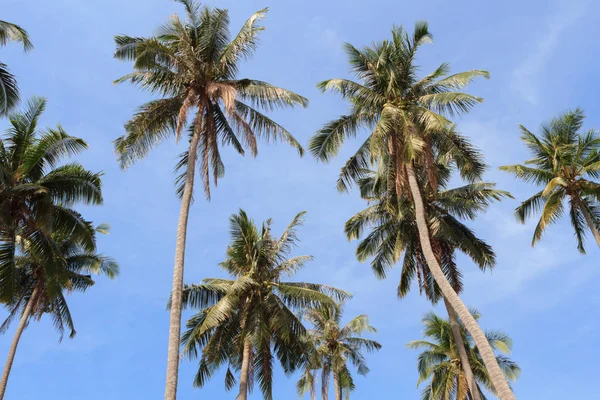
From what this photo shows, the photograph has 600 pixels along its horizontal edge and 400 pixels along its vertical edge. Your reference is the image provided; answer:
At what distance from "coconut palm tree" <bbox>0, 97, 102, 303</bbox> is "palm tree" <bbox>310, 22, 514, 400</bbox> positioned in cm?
945

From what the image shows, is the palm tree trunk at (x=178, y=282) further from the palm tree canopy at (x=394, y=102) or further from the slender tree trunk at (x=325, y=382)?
the slender tree trunk at (x=325, y=382)

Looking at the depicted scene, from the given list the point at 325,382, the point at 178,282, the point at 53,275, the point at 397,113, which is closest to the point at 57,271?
the point at 53,275

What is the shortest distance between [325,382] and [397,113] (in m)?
18.1

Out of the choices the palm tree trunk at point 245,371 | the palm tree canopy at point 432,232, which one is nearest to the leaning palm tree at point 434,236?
the palm tree canopy at point 432,232

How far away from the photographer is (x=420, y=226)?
61.8 feet

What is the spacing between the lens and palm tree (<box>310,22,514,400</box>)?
1883 cm

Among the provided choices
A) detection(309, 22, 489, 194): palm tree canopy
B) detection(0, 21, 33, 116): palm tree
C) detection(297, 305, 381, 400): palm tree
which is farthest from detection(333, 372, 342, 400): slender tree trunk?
detection(0, 21, 33, 116): palm tree

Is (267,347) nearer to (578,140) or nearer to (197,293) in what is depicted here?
(197,293)

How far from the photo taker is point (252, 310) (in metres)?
21.5

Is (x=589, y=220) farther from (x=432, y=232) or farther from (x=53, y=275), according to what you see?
(x=53, y=275)

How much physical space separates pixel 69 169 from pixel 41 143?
123cm

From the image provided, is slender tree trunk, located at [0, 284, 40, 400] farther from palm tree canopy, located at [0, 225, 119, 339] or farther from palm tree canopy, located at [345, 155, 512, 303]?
palm tree canopy, located at [345, 155, 512, 303]

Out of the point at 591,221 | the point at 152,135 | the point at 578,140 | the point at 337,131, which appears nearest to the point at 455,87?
the point at 337,131

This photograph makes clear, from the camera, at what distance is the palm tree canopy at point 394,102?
19.5 metres
